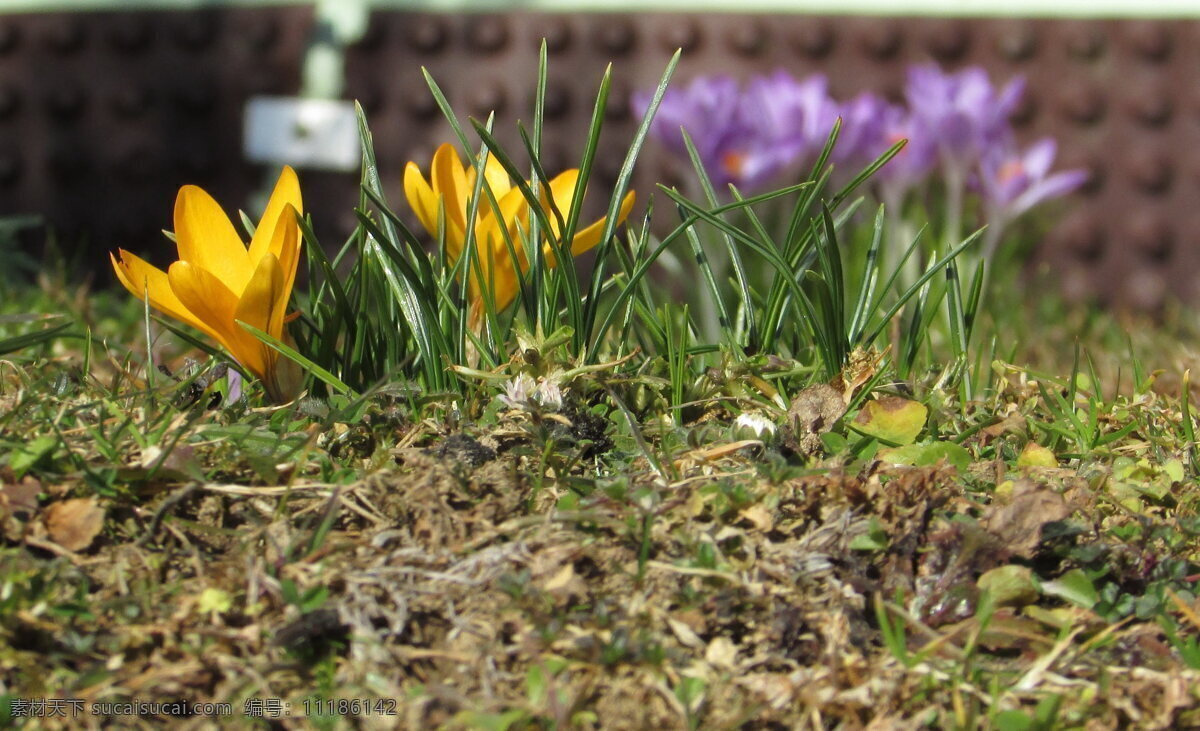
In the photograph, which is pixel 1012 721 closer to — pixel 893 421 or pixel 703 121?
pixel 893 421

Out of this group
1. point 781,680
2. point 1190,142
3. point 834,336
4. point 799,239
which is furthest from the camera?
point 1190,142

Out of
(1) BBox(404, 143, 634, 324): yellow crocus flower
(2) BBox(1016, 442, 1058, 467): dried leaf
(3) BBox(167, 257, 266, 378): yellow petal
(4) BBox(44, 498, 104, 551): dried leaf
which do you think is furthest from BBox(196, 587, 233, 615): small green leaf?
(2) BBox(1016, 442, 1058, 467): dried leaf

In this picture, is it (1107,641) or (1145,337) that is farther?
(1145,337)

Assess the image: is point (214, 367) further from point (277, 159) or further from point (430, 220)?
point (277, 159)

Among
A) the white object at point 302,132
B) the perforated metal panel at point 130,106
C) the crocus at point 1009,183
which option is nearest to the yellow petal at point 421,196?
the crocus at point 1009,183

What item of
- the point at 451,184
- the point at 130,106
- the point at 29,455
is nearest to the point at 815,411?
the point at 451,184

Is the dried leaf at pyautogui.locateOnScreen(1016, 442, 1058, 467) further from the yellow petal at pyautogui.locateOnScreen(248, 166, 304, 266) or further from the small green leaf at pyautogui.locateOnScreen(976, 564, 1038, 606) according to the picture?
the yellow petal at pyautogui.locateOnScreen(248, 166, 304, 266)

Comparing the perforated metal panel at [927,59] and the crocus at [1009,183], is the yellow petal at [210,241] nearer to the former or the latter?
the crocus at [1009,183]

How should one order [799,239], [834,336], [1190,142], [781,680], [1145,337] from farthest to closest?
[1190,142] < [1145,337] < [799,239] < [834,336] < [781,680]

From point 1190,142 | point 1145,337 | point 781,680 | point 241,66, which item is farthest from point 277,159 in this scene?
point 781,680
